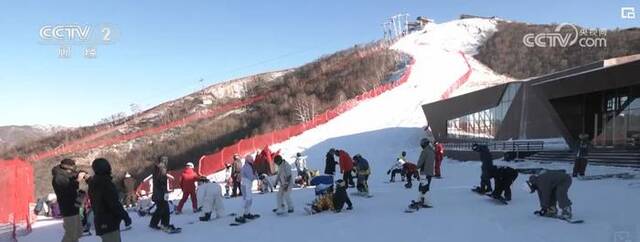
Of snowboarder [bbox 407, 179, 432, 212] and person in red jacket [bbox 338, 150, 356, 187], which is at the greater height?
person in red jacket [bbox 338, 150, 356, 187]

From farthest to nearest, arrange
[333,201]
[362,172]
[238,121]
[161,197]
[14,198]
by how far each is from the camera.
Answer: [238,121], [362,172], [333,201], [14,198], [161,197]

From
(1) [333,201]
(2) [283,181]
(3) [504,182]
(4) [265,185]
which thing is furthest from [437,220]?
(4) [265,185]

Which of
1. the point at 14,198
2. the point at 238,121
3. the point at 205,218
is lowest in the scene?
the point at 205,218

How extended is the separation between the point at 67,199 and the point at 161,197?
2.68 m

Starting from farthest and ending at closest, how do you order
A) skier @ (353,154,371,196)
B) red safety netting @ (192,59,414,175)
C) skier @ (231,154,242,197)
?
red safety netting @ (192,59,414,175)
skier @ (231,154,242,197)
skier @ (353,154,371,196)

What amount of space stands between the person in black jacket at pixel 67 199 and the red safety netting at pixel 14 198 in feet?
13.0

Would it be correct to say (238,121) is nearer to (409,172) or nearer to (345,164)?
(409,172)

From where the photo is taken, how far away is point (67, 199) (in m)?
8.68

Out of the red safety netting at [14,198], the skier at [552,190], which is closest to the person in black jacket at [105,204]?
the red safety netting at [14,198]

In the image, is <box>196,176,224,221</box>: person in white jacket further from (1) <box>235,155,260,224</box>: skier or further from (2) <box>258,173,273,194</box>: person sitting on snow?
(2) <box>258,173,273,194</box>: person sitting on snow

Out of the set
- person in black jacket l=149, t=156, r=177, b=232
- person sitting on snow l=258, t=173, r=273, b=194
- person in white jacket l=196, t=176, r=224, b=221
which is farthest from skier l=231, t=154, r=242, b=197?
person in black jacket l=149, t=156, r=177, b=232

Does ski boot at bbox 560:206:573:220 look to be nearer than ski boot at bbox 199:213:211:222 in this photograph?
Yes

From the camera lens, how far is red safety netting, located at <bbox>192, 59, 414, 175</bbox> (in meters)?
30.0

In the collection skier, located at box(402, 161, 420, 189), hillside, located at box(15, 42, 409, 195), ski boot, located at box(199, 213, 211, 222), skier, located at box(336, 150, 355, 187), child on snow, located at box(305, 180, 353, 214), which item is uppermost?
hillside, located at box(15, 42, 409, 195)
